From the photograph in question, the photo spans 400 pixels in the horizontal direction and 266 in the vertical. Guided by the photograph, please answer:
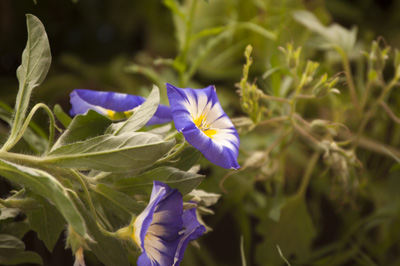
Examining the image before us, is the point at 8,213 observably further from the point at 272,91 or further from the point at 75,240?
the point at 272,91

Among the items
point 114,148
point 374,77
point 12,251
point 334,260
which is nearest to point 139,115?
point 114,148

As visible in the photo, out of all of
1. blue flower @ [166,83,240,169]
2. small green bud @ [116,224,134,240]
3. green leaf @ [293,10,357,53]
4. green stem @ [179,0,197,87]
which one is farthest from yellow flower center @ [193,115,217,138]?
green leaf @ [293,10,357,53]

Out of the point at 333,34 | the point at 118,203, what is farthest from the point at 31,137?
the point at 333,34

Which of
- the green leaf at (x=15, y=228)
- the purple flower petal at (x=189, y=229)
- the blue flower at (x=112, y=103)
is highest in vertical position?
the blue flower at (x=112, y=103)

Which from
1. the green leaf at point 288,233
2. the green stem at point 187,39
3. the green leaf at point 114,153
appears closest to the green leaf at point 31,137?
the green leaf at point 114,153

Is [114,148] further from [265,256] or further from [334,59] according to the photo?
[334,59]

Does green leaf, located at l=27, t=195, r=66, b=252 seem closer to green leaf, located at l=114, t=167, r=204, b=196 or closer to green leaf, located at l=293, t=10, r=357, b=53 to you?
green leaf, located at l=114, t=167, r=204, b=196

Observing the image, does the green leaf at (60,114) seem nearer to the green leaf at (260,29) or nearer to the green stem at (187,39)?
the green stem at (187,39)
